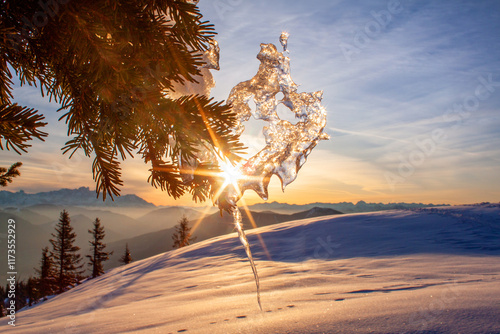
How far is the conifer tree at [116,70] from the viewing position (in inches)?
53.8

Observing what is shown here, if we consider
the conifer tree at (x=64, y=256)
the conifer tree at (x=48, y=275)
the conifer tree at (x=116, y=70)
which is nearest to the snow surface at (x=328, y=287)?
the conifer tree at (x=116, y=70)

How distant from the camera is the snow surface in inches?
73.3

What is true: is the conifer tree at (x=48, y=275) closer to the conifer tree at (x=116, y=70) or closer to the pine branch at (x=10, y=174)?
the pine branch at (x=10, y=174)

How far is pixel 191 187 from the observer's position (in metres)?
1.87

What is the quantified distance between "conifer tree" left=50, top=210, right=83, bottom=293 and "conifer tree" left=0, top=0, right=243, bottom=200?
117 feet

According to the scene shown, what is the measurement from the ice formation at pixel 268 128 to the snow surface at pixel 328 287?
93 cm

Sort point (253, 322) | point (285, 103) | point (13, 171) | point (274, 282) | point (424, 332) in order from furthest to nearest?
point (274, 282) < point (13, 171) < point (253, 322) < point (285, 103) < point (424, 332)

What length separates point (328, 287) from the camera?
398 cm

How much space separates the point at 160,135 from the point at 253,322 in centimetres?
157

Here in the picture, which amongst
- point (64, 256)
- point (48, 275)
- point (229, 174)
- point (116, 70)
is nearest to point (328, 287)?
point (229, 174)

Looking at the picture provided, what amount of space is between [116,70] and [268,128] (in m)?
0.91

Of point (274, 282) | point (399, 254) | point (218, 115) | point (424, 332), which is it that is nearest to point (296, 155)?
point (218, 115)

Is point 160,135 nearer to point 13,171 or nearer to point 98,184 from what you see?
point 98,184

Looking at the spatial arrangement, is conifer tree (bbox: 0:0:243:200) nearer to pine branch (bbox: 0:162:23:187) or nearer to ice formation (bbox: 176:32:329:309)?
ice formation (bbox: 176:32:329:309)
